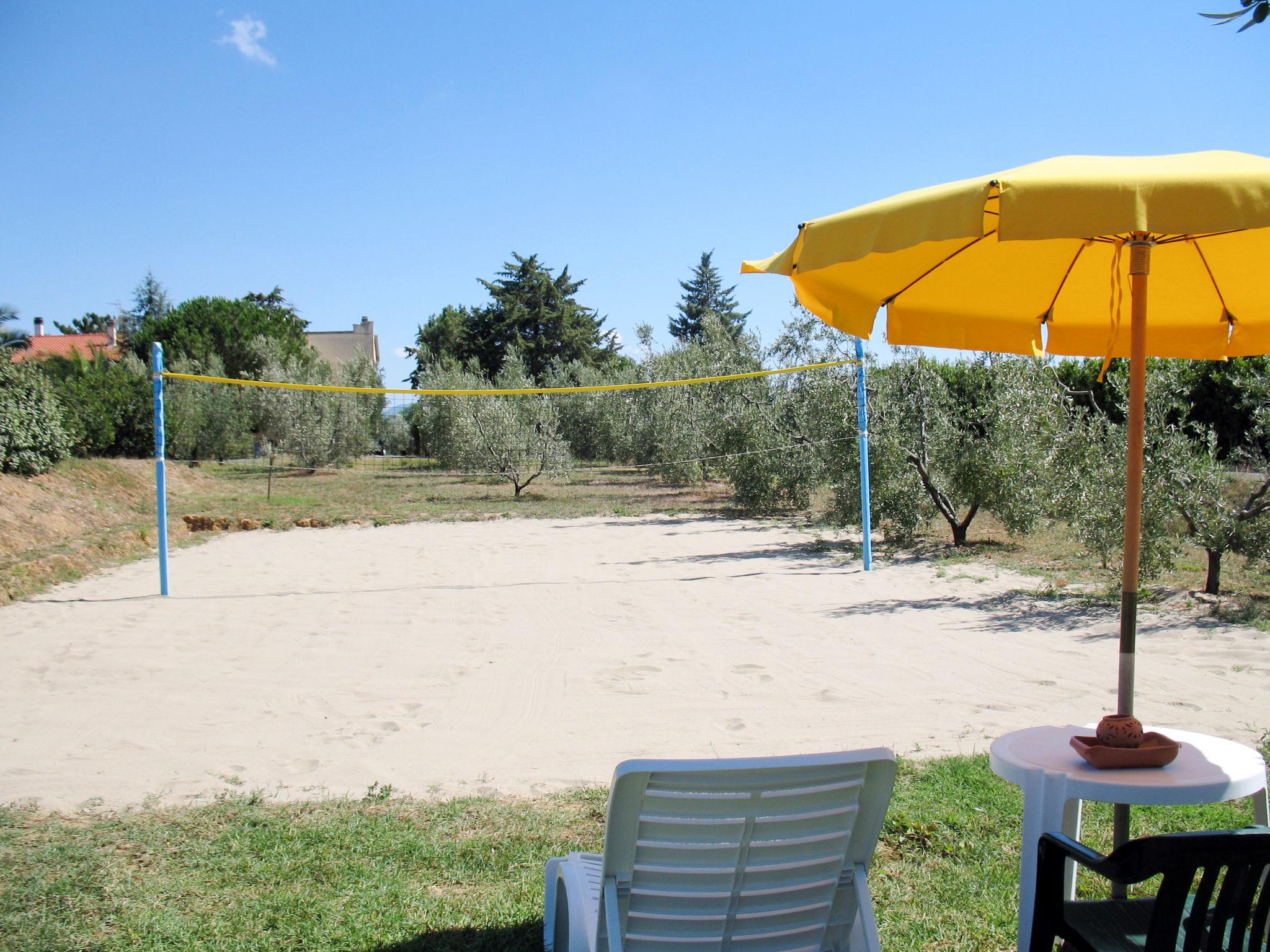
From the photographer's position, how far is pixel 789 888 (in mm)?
1874

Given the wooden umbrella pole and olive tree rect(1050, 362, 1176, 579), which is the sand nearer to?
olive tree rect(1050, 362, 1176, 579)

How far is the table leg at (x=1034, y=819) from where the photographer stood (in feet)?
6.81

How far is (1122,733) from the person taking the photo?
2.21 metres

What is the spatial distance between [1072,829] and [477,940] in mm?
1660

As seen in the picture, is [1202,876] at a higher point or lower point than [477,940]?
higher

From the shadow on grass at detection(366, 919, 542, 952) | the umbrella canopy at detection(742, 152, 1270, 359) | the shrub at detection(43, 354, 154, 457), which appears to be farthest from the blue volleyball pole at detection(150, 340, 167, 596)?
the shrub at detection(43, 354, 154, 457)

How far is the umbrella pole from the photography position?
2490mm

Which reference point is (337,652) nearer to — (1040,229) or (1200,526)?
→ (1040,229)

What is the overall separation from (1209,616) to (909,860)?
490cm

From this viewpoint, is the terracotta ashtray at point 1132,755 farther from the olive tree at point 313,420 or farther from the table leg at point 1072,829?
the olive tree at point 313,420

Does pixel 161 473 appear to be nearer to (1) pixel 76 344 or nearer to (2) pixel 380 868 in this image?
(2) pixel 380 868

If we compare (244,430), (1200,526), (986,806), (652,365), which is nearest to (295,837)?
(986,806)

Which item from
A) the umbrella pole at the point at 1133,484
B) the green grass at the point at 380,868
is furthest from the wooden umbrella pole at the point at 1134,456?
the green grass at the point at 380,868

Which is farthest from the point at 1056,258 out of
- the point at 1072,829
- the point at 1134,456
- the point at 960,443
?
the point at 960,443
